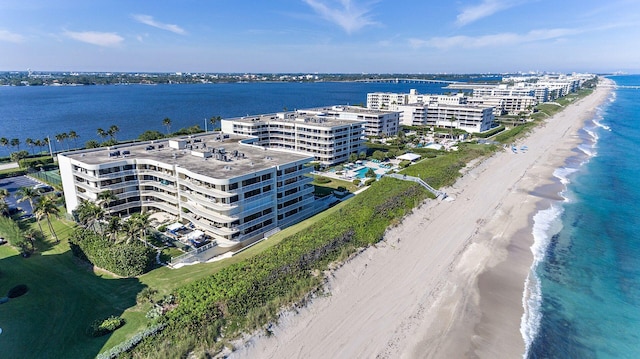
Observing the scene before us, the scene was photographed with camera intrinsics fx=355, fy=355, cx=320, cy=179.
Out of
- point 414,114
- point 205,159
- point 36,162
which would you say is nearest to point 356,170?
point 205,159

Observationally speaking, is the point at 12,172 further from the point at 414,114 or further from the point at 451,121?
the point at 451,121

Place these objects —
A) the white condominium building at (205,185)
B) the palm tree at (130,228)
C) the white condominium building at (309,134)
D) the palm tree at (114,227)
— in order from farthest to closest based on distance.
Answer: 1. the white condominium building at (309,134)
2. the white condominium building at (205,185)
3. the palm tree at (114,227)
4. the palm tree at (130,228)

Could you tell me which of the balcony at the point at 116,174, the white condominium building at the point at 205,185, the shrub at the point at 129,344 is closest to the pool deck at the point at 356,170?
the white condominium building at the point at 205,185

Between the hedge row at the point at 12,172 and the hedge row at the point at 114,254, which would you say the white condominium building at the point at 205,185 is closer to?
the hedge row at the point at 114,254

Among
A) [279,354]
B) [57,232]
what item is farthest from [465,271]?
[57,232]

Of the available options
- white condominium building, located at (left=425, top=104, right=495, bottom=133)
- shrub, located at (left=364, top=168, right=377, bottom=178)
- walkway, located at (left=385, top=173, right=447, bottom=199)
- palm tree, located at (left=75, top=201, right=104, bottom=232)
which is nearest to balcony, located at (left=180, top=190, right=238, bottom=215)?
palm tree, located at (left=75, top=201, right=104, bottom=232)

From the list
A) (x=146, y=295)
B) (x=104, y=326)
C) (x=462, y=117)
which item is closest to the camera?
(x=104, y=326)

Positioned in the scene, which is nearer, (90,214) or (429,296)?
(429,296)
